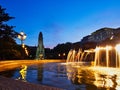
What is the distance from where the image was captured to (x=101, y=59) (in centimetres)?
3872

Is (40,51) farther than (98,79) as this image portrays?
Yes

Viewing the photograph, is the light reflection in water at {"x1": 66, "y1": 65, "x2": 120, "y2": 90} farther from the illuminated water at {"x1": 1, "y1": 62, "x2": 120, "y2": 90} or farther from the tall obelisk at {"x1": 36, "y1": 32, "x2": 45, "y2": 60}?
the tall obelisk at {"x1": 36, "y1": 32, "x2": 45, "y2": 60}

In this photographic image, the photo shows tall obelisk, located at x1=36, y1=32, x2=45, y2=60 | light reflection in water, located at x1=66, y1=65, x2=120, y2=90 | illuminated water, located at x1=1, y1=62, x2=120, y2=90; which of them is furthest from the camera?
tall obelisk, located at x1=36, y1=32, x2=45, y2=60

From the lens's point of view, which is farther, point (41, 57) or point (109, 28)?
point (109, 28)

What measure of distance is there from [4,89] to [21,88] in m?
0.73

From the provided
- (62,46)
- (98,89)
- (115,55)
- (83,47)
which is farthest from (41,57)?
(98,89)

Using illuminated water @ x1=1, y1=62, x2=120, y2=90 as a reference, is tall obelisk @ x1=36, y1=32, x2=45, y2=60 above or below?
above

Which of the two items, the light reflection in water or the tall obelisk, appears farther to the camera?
the tall obelisk

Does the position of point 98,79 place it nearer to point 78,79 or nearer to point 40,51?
point 78,79

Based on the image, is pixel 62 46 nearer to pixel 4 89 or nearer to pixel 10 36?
pixel 10 36

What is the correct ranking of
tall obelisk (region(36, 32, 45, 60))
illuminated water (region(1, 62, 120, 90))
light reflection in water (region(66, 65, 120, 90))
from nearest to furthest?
illuminated water (region(1, 62, 120, 90)), light reflection in water (region(66, 65, 120, 90)), tall obelisk (region(36, 32, 45, 60))

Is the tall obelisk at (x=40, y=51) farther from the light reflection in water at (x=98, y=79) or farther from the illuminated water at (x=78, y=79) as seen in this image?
the light reflection in water at (x=98, y=79)

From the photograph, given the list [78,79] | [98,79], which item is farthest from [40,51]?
[98,79]

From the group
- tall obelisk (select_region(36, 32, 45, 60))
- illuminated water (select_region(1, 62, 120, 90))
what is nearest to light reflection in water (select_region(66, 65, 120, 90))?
illuminated water (select_region(1, 62, 120, 90))
